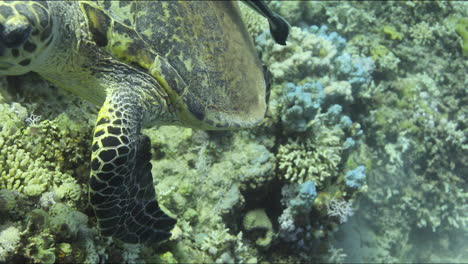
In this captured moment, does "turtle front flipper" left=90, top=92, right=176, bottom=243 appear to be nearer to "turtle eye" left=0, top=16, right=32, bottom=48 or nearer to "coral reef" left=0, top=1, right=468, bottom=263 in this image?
"coral reef" left=0, top=1, right=468, bottom=263

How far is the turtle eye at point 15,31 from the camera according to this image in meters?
1.60

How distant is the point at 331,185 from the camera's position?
3754 millimetres

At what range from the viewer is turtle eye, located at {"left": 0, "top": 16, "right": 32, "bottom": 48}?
5.26 feet

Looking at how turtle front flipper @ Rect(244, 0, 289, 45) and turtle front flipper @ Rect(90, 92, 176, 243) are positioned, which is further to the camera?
turtle front flipper @ Rect(244, 0, 289, 45)

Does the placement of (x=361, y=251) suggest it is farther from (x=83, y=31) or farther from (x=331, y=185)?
(x=83, y=31)

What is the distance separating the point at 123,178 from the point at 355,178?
105 inches

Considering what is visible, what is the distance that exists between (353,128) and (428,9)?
328cm

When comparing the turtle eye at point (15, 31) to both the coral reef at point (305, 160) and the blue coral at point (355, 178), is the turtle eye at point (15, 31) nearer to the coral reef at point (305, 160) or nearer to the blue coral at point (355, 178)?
the coral reef at point (305, 160)

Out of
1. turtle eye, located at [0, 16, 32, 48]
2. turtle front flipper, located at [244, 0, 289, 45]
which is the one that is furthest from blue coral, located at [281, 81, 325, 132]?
turtle eye, located at [0, 16, 32, 48]

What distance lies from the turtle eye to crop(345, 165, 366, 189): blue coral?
10.7 ft

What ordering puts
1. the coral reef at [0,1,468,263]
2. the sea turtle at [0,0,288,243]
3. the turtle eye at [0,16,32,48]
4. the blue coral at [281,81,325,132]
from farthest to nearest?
the blue coral at [281,81,325,132] < the coral reef at [0,1,468,263] < the sea turtle at [0,0,288,243] < the turtle eye at [0,16,32,48]

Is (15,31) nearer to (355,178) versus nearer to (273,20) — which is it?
(273,20)

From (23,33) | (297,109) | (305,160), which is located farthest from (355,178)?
(23,33)

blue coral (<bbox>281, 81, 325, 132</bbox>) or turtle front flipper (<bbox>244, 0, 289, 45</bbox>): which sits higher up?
turtle front flipper (<bbox>244, 0, 289, 45</bbox>)
